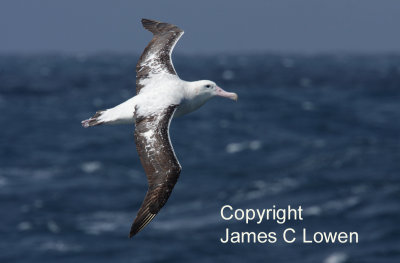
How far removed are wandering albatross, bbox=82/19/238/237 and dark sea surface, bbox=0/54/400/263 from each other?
103ft

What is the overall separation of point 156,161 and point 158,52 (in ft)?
13.3

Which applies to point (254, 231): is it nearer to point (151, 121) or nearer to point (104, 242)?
point (104, 242)

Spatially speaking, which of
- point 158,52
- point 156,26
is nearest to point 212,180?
point 156,26

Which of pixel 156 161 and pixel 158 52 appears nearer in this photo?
pixel 156 161

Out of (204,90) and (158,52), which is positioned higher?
(158,52)

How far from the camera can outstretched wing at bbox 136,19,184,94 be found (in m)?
16.1

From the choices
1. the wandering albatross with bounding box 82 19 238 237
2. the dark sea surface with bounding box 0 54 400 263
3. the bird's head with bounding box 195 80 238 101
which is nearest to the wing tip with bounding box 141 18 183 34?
the wandering albatross with bounding box 82 19 238 237

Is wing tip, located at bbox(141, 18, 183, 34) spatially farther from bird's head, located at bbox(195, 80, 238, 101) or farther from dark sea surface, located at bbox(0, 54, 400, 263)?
dark sea surface, located at bbox(0, 54, 400, 263)

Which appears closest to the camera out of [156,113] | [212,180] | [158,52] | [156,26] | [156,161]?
[156,161]


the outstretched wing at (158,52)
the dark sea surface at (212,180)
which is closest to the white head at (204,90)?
the outstretched wing at (158,52)

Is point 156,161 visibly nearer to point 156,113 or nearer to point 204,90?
point 156,113

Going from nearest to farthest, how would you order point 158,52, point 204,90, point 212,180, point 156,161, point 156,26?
point 156,161
point 204,90
point 158,52
point 156,26
point 212,180

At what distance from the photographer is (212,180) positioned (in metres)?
64.4

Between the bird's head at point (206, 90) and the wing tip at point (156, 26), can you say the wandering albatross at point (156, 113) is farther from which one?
the wing tip at point (156, 26)
